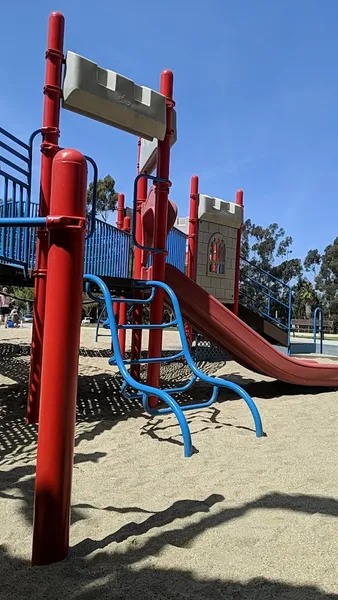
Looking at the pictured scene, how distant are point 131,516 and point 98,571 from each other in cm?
65

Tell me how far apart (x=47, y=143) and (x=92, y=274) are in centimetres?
170

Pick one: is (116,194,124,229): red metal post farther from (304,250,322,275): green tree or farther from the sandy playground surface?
(304,250,322,275): green tree

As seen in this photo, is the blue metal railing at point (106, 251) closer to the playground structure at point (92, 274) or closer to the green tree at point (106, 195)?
the playground structure at point (92, 274)

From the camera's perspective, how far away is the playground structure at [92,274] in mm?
2055

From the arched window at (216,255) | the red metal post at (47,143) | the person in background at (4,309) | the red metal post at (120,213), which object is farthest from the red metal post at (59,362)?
the person in background at (4,309)

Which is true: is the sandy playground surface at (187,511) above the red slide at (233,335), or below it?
below

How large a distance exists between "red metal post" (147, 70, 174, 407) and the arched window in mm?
3606

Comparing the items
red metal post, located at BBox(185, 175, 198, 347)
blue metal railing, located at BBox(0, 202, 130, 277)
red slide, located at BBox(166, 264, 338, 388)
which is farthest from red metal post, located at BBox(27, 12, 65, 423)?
red metal post, located at BBox(185, 175, 198, 347)

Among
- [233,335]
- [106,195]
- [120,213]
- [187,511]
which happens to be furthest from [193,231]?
[106,195]

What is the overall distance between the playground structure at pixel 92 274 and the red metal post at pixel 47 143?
0.03ft

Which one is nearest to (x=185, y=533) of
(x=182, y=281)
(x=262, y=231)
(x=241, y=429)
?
(x=241, y=429)

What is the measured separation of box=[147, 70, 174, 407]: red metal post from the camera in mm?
5555

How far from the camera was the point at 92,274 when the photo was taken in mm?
5938

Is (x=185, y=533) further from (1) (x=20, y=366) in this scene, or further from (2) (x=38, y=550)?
(1) (x=20, y=366)
